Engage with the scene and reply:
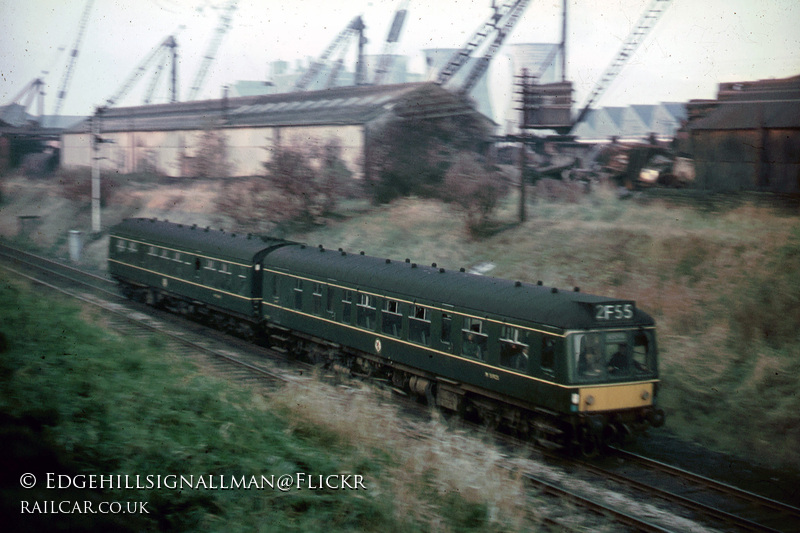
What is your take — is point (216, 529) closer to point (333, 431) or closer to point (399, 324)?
point (333, 431)

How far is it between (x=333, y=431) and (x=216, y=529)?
3.37 m

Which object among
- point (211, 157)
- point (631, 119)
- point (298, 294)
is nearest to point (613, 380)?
point (298, 294)

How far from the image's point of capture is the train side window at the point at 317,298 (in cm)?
1802

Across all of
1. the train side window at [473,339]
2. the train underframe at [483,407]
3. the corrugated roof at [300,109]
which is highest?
the corrugated roof at [300,109]

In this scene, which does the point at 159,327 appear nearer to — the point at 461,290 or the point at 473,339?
the point at 461,290

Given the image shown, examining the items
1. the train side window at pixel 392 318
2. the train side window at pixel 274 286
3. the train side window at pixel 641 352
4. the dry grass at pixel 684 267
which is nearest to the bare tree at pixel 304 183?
the dry grass at pixel 684 267

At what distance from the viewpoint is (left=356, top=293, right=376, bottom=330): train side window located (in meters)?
16.2

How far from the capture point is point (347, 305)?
55.8 ft

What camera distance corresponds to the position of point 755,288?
55.5ft

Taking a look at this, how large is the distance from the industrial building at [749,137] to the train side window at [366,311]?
15389mm

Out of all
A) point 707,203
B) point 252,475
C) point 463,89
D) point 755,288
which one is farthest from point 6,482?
point 463,89

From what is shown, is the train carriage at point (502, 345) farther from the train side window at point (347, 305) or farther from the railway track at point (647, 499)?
the railway track at point (647, 499)

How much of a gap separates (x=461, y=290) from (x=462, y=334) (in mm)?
955

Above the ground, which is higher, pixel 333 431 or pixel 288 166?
pixel 288 166
